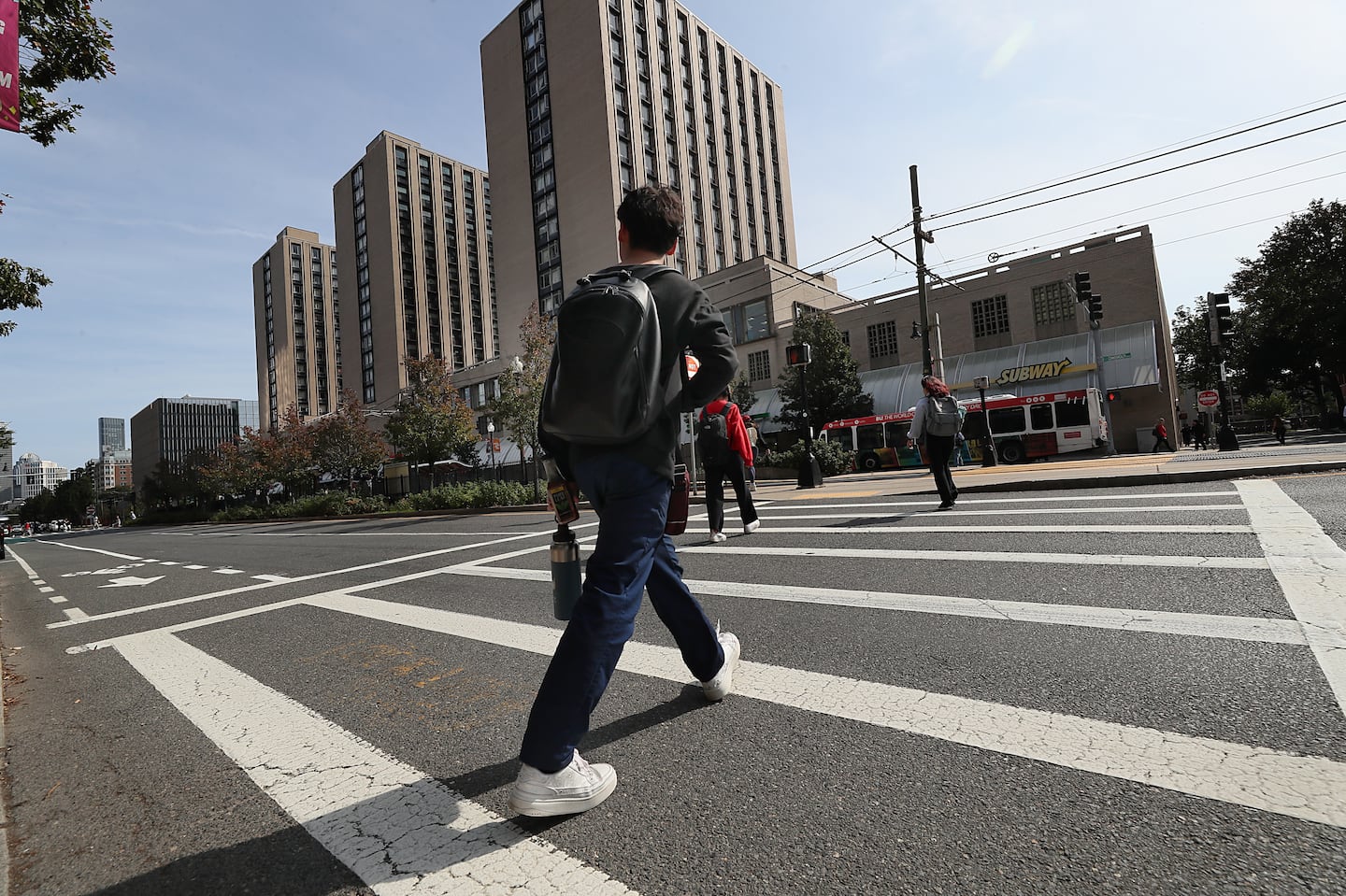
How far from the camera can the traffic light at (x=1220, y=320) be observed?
1869cm

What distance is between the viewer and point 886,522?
771 cm

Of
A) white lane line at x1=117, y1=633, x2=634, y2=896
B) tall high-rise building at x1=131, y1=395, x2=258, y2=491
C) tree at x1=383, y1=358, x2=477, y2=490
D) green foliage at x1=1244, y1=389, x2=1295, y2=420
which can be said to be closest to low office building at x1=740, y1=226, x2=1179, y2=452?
tree at x1=383, y1=358, x2=477, y2=490

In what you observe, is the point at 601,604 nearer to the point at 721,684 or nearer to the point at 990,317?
the point at 721,684

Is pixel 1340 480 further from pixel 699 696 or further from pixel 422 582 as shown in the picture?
pixel 422 582

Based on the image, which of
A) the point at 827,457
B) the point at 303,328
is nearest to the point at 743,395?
the point at 827,457

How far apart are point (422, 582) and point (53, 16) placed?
270 inches

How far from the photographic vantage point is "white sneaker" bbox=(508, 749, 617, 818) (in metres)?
1.89

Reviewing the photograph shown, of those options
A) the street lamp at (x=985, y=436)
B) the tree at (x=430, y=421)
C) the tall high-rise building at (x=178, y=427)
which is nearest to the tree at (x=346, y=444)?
the tree at (x=430, y=421)

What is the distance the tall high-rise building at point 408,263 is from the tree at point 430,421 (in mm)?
43011

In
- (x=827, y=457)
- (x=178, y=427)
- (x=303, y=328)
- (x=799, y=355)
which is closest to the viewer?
(x=799, y=355)

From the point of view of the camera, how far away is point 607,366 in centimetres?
202

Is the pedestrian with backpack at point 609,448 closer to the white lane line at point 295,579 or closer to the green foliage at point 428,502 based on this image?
the white lane line at point 295,579

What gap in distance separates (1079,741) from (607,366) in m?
1.88

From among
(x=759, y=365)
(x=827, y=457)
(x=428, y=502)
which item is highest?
(x=759, y=365)
